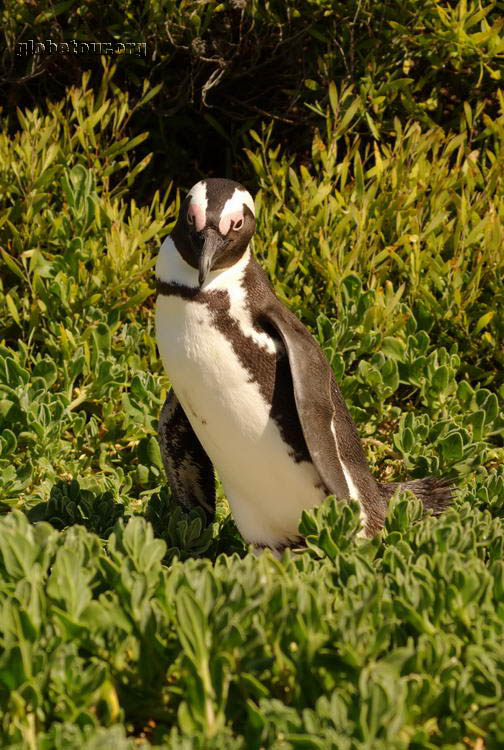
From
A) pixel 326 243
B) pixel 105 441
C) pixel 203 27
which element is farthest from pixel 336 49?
pixel 105 441

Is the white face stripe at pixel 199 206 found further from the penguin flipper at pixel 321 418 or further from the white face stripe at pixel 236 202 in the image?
the penguin flipper at pixel 321 418

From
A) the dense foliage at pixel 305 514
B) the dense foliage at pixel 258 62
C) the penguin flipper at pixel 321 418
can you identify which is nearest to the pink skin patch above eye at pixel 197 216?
the penguin flipper at pixel 321 418

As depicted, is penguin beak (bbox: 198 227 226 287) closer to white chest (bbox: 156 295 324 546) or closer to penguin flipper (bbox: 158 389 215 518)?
white chest (bbox: 156 295 324 546)

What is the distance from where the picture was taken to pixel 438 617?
2064 mm

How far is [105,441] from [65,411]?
279 millimetres

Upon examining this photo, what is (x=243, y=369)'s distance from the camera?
2.89m

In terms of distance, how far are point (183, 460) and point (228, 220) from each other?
91 centimetres

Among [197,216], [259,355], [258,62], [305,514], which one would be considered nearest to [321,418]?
[259,355]

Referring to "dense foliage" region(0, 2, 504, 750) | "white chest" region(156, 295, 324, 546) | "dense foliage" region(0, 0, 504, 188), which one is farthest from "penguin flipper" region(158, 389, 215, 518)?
"dense foliage" region(0, 0, 504, 188)

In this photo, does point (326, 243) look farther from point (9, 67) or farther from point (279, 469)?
point (9, 67)

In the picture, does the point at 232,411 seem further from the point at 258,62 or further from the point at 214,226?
the point at 258,62

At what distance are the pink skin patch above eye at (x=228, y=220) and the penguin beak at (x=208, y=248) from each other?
0.02m

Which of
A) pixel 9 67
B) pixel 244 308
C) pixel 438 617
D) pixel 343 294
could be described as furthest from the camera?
pixel 9 67

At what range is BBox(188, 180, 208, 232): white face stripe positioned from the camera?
2.79m
